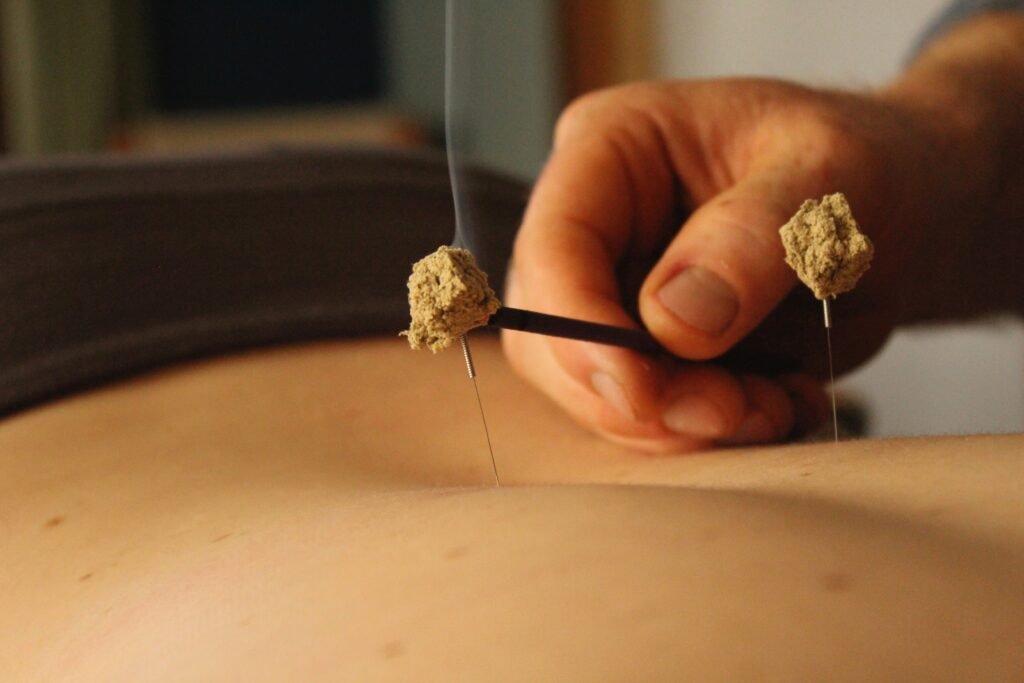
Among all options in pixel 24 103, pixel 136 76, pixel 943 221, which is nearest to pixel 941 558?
pixel 943 221

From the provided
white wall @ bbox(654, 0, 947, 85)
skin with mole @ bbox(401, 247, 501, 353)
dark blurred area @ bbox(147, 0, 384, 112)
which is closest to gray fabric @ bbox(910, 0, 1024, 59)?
white wall @ bbox(654, 0, 947, 85)

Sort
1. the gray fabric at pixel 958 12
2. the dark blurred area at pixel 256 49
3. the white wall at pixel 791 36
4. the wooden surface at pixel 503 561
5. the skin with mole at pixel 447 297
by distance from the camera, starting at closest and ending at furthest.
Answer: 1. the wooden surface at pixel 503 561
2. the skin with mole at pixel 447 297
3. the gray fabric at pixel 958 12
4. the white wall at pixel 791 36
5. the dark blurred area at pixel 256 49

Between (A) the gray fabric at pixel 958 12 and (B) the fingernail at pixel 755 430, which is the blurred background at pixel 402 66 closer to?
(A) the gray fabric at pixel 958 12

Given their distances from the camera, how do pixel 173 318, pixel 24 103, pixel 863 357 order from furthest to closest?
pixel 24 103
pixel 863 357
pixel 173 318

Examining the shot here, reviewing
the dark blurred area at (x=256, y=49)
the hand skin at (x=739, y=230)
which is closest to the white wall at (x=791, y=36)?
the hand skin at (x=739, y=230)

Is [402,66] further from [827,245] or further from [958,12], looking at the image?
[827,245]

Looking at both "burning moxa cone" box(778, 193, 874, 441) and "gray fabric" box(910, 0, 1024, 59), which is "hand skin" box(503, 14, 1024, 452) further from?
"gray fabric" box(910, 0, 1024, 59)

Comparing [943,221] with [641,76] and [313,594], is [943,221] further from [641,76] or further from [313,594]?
[641,76]
